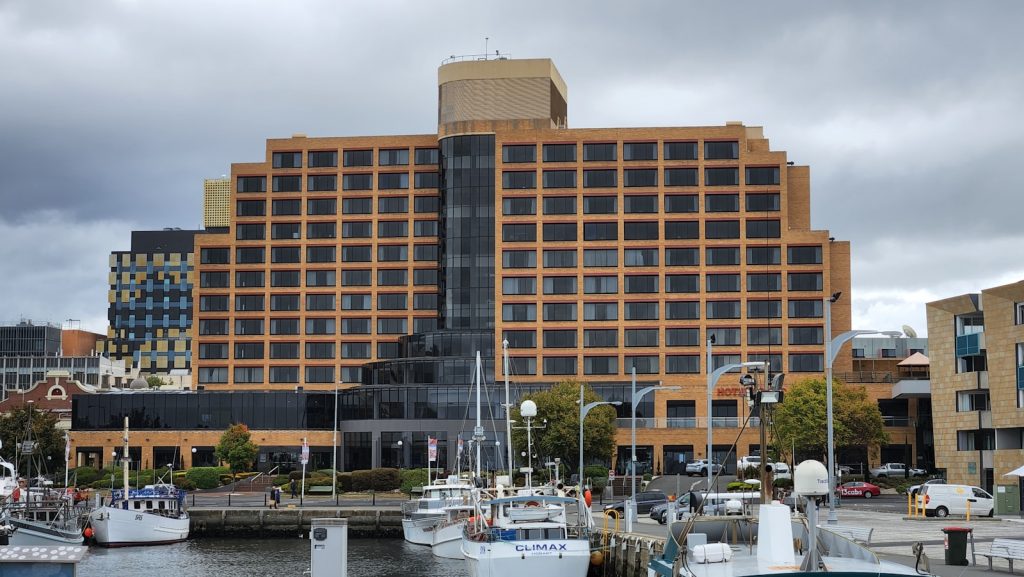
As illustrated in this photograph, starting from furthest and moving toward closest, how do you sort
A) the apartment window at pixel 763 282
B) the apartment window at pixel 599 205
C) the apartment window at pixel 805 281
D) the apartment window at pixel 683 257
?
the apartment window at pixel 599 205, the apartment window at pixel 683 257, the apartment window at pixel 763 282, the apartment window at pixel 805 281

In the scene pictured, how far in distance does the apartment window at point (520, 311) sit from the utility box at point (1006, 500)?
7888 centimetres

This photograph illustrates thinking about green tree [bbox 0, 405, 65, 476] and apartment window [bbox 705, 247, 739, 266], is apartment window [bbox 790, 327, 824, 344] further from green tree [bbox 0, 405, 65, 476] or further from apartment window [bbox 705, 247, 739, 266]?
green tree [bbox 0, 405, 65, 476]

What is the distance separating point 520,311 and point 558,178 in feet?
51.7

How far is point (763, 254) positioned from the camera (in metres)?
139

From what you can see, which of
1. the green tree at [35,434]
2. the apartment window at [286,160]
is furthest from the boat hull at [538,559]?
the apartment window at [286,160]

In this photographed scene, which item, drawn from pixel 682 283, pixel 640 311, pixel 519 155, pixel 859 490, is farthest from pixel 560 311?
pixel 859 490

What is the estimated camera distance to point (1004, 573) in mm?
38312

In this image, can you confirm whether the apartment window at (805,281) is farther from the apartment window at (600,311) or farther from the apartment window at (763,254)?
the apartment window at (600,311)

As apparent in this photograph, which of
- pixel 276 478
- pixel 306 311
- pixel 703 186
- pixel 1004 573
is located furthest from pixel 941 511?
pixel 306 311

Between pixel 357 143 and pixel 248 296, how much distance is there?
76.6 feet

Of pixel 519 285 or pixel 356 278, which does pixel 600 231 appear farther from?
pixel 356 278

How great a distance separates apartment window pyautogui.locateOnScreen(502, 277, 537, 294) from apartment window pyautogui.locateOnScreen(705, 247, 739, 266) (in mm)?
19791

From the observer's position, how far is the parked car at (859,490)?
91.9 metres

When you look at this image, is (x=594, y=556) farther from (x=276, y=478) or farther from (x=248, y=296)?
(x=248, y=296)
